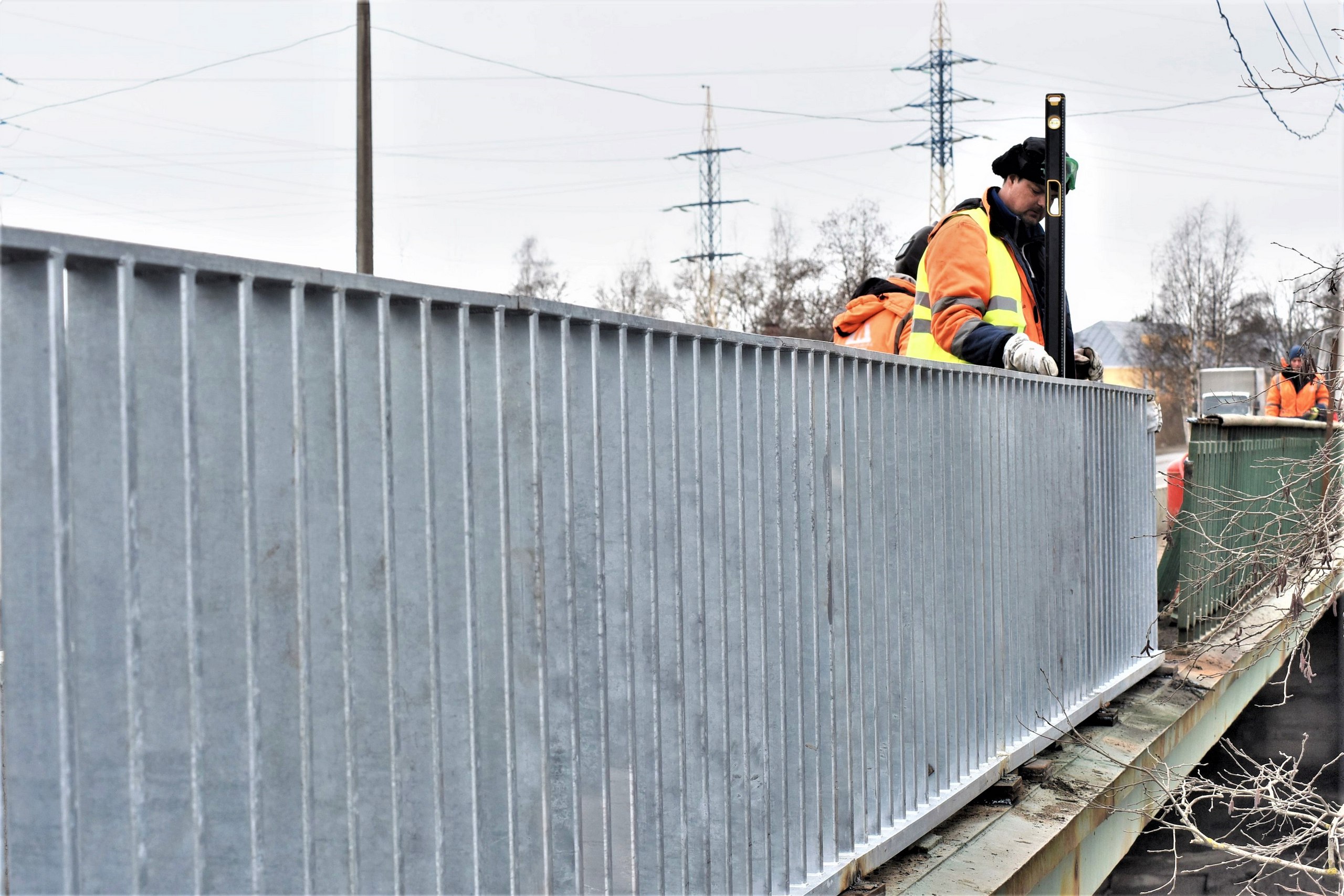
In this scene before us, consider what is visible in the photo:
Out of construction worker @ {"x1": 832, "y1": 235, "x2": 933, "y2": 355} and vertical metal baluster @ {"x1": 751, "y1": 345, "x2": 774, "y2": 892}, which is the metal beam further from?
construction worker @ {"x1": 832, "y1": 235, "x2": 933, "y2": 355}

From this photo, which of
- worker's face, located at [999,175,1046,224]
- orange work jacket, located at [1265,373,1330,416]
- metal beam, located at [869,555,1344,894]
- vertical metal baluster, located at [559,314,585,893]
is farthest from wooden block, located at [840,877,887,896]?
orange work jacket, located at [1265,373,1330,416]

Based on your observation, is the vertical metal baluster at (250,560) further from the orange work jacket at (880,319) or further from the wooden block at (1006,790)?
the orange work jacket at (880,319)

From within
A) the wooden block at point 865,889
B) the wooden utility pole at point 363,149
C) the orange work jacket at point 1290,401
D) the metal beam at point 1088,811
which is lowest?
the metal beam at point 1088,811

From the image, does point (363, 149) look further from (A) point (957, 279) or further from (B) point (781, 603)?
(B) point (781, 603)

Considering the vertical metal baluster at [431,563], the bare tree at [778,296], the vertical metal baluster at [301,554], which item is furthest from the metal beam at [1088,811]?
the bare tree at [778,296]

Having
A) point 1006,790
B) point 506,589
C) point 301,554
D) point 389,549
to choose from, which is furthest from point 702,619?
point 1006,790

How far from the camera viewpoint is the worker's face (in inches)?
219

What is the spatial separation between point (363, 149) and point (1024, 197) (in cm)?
1091

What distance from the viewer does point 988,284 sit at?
4.92 m

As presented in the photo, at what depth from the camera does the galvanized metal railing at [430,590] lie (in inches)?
57.3

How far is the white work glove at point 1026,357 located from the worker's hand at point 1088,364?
1.53 meters

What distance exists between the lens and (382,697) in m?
1.82

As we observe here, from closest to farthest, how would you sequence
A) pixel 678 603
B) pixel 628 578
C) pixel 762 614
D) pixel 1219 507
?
pixel 628 578 < pixel 678 603 < pixel 762 614 < pixel 1219 507

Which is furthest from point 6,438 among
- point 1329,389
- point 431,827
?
point 1329,389
